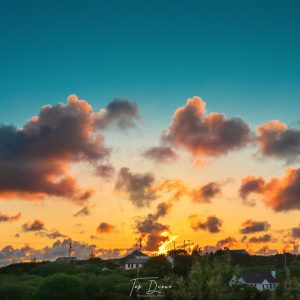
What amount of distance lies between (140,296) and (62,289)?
17558 millimetres

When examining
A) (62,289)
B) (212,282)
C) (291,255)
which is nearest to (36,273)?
(62,289)

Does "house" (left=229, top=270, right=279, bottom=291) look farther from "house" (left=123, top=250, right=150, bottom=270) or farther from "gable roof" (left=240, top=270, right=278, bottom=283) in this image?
"house" (left=123, top=250, right=150, bottom=270)

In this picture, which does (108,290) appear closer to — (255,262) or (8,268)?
(8,268)

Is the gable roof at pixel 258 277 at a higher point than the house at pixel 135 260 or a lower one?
lower

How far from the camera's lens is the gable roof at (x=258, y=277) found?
10975 cm

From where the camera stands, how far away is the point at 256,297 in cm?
7425

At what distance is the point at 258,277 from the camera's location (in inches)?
4385

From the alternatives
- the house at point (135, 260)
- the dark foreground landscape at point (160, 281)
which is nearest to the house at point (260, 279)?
the dark foreground landscape at point (160, 281)

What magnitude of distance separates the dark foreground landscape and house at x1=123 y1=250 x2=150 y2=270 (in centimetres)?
440

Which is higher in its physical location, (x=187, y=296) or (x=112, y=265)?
(x=112, y=265)

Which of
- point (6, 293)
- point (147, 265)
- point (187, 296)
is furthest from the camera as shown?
point (147, 265)

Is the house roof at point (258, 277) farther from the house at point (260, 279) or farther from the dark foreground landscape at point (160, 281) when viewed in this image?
the dark foreground landscape at point (160, 281)

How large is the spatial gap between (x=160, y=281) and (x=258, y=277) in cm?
3021

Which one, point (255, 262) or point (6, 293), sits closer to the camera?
point (6, 293)
